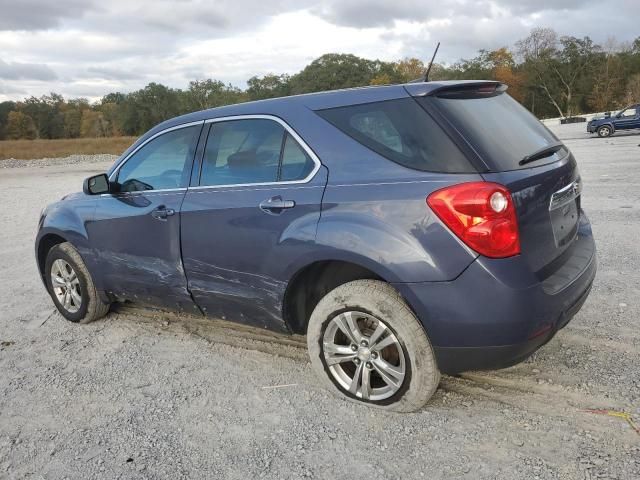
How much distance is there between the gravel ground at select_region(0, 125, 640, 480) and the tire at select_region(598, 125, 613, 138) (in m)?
24.1

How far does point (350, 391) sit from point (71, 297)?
286 cm

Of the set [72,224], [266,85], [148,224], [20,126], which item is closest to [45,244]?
[72,224]

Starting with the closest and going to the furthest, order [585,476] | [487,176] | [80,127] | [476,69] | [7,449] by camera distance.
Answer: [585,476] → [487,176] → [7,449] → [476,69] → [80,127]

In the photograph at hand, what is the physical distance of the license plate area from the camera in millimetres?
2900

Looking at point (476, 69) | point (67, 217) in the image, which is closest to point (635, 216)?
point (67, 217)

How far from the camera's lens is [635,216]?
7.49m

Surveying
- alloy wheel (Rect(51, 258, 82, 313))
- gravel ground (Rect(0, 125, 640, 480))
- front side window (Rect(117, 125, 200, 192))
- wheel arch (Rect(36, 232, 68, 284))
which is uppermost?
front side window (Rect(117, 125, 200, 192))

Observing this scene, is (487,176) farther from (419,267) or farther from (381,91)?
(381,91)

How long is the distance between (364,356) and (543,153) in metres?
1.50

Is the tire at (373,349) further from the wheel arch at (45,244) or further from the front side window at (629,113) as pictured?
the front side window at (629,113)

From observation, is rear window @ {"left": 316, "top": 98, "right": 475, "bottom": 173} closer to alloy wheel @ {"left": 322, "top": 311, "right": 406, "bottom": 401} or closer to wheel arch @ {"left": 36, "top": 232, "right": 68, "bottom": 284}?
alloy wheel @ {"left": 322, "top": 311, "right": 406, "bottom": 401}

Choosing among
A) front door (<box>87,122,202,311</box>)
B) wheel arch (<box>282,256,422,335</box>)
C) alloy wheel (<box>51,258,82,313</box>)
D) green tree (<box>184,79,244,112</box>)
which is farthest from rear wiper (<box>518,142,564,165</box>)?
green tree (<box>184,79,244,112</box>)

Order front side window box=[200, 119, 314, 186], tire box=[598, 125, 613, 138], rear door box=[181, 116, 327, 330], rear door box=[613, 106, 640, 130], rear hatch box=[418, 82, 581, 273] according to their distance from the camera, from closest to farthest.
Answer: rear hatch box=[418, 82, 581, 273] < rear door box=[181, 116, 327, 330] < front side window box=[200, 119, 314, 186] < rear door box=[613, 106, 640, 130] < tire box=[598, 125, 613, 138]

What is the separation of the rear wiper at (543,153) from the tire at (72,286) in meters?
3.49
